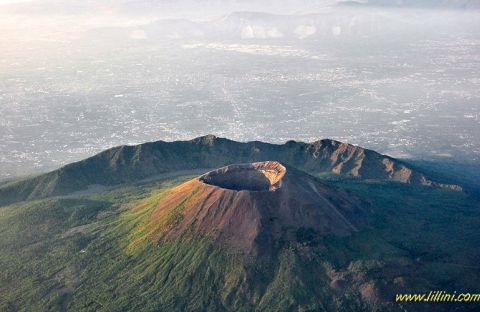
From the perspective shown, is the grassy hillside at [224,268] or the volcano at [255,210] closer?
the grassy hillside at [224,268]

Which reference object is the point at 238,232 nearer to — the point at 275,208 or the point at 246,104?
the point at 275,208

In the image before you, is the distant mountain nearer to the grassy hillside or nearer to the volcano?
the grassy hillside

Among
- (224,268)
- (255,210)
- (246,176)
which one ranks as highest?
(246,176)

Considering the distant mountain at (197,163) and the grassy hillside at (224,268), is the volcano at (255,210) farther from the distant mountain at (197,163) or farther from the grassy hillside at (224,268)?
the distant mountain at (197,163)

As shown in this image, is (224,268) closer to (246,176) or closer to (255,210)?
(255,210)

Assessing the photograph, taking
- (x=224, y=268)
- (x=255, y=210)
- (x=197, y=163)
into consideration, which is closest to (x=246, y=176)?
(x=255, y=210)

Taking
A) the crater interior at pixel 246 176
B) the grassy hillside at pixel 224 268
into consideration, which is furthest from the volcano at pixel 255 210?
the grassy hillside at pixel 224 268

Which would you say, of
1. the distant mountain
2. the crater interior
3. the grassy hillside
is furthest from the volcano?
the distant mountain
